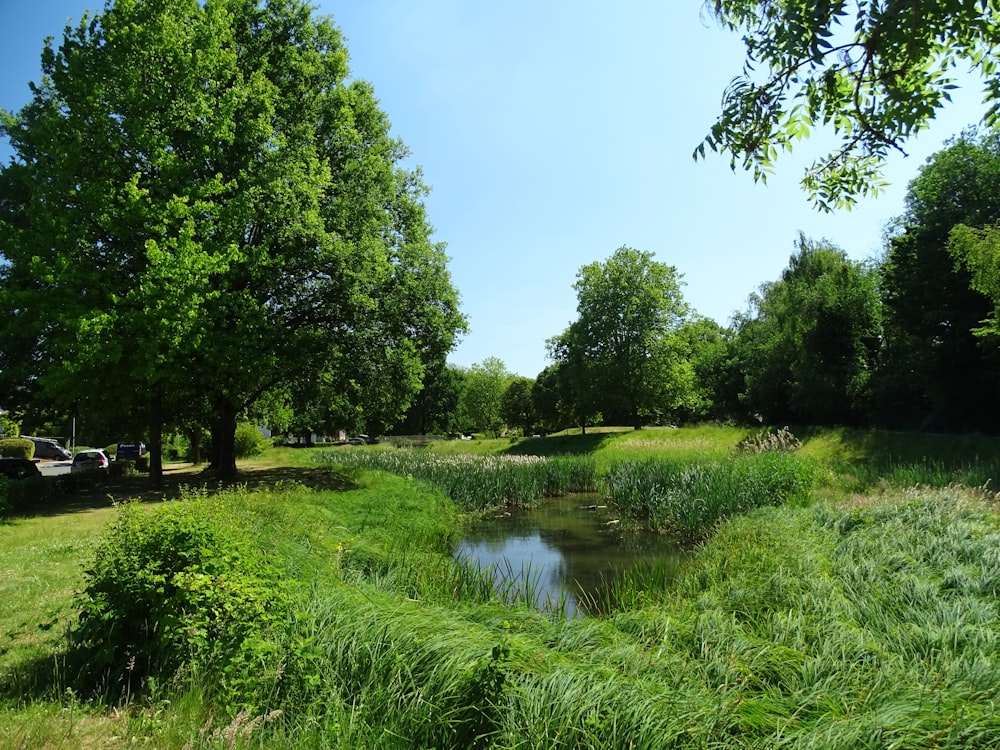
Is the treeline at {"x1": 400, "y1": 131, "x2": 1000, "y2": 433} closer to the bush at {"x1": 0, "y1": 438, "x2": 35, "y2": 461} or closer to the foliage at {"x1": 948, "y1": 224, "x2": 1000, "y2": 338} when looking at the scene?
the foliage at {"x1": 948, "y1": 224, "x2": 1000, "y2": 338}

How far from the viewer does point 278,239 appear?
16.4m

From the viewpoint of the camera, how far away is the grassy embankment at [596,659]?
11.3 ft

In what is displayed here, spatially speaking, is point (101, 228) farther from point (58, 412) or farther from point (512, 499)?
point (512, 499)

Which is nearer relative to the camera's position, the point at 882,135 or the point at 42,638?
the point at 882,135

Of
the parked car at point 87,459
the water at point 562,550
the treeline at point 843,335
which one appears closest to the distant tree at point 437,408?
the treeline at point 843,335

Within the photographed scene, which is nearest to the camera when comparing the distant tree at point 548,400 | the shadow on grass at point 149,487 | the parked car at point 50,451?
the shadow on grass at point 149,487

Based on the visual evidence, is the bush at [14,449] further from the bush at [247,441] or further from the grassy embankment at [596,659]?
the grassy embankment at [596,659]

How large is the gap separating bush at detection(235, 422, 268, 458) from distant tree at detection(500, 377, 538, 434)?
34.5 m

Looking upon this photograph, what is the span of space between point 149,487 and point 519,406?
4858 cm

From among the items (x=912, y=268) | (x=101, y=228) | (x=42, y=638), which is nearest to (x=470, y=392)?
(x=912, y=268)

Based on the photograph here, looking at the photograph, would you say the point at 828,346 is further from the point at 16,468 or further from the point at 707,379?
the point at 16,468

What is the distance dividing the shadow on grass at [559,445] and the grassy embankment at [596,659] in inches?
1054

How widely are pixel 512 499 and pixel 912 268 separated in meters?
18.7

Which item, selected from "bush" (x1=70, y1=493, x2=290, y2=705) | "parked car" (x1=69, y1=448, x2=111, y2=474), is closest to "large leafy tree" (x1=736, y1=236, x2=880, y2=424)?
"bush" (x1=70, y1=493, x2=290, y2=705)
